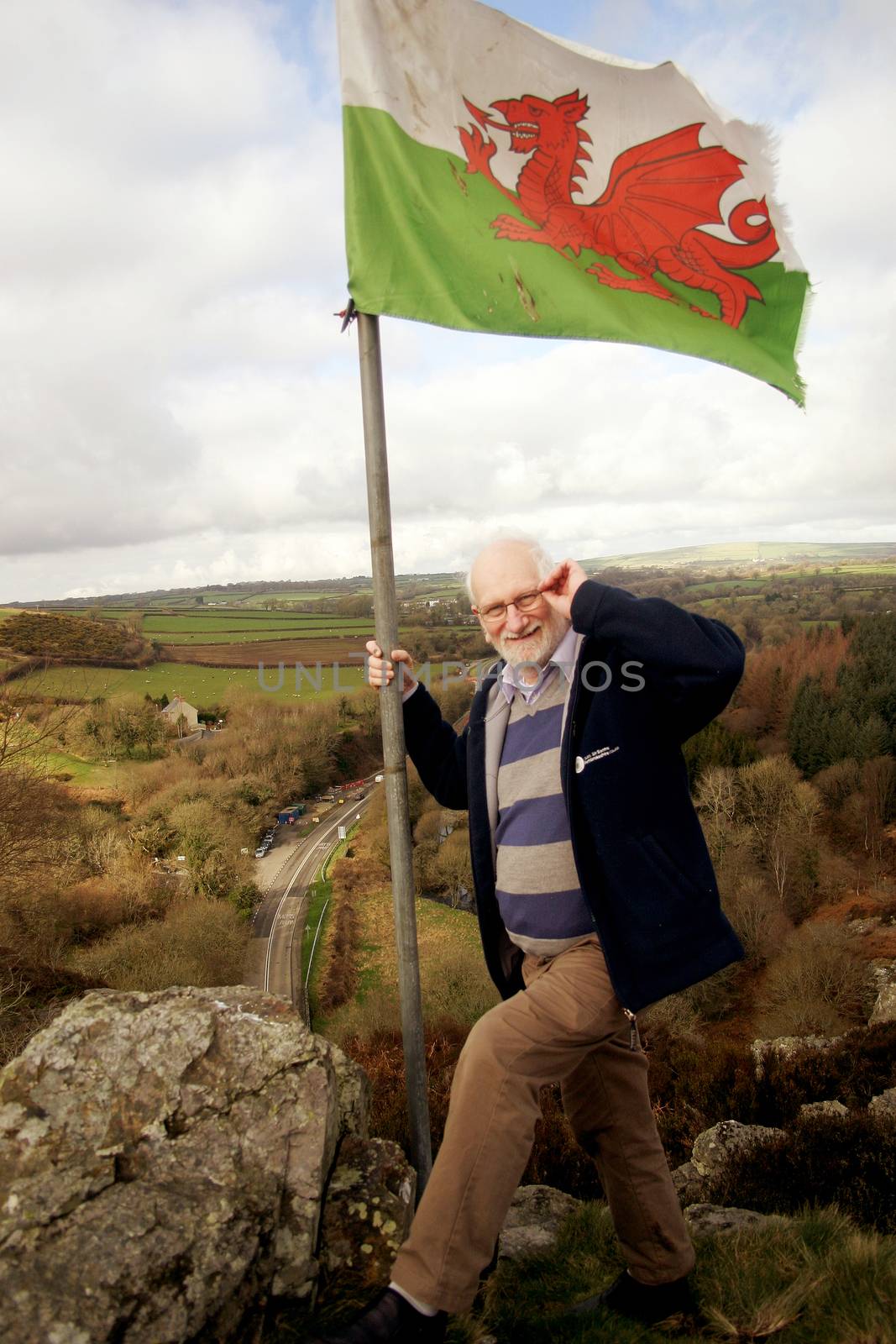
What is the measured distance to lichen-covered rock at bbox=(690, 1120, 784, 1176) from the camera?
6742 millimetres

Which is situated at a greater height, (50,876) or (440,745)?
(440,745)

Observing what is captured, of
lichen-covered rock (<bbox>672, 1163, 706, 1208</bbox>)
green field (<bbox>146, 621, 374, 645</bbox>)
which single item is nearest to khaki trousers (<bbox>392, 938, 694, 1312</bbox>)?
lichen-covered rock (<bbox>672, 1163, 706, 1208</bbox>)

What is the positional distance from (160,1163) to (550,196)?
16.7ft

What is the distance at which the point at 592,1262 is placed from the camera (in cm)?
395

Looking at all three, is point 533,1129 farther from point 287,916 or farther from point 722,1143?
point 287,916

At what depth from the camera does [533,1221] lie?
4.92m

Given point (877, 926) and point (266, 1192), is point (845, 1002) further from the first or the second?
point (266, 1192)

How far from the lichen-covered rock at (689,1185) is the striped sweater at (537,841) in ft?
12.7

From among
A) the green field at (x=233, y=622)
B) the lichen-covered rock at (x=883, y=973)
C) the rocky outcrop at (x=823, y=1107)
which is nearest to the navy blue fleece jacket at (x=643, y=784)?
the rocky outcrop at (x=823, y=1107)

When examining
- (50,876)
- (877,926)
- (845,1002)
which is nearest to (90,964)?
(50,876)

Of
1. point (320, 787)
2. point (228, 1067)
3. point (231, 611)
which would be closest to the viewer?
point (228, 1067)

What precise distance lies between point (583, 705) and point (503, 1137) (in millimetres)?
1659

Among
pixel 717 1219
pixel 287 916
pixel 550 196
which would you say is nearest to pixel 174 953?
pixel 287 916

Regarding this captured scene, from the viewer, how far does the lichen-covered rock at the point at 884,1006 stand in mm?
21625
